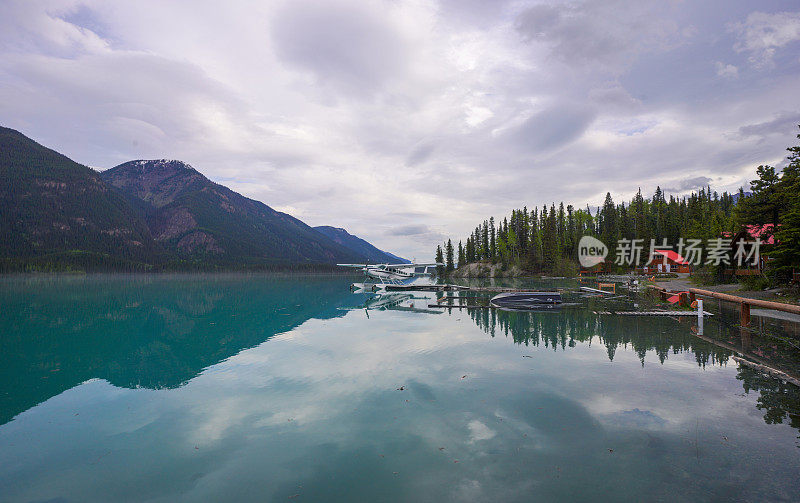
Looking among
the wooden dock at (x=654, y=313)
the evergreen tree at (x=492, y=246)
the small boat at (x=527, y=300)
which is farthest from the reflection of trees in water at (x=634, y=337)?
the evergreen tree at (x=492, y=246)

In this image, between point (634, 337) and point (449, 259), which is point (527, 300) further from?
point (449, 259)

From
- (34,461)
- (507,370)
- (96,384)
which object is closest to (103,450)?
(34,461)

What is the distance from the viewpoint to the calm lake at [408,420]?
7.29 meters

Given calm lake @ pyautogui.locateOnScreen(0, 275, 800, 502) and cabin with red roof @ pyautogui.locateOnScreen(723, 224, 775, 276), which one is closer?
calm lake @ pyautogui.locateOnScreen(0, 275, 800, 502)

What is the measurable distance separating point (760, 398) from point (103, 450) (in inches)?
825

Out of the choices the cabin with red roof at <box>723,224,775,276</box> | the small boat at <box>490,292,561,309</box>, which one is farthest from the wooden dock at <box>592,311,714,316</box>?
the cabin with red roof at <box>723,224,775,276</box>

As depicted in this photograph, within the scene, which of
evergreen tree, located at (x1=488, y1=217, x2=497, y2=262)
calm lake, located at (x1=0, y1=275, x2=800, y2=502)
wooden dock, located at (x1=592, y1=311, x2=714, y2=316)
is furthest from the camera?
evergreen tree, located at (x1=488, y1=217, x2=497, y2=262)

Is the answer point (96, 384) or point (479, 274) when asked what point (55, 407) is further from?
point (479, 274)

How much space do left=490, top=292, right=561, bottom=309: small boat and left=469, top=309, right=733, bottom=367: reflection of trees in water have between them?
4345 millimetres

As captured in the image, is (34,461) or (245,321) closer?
(34,461)

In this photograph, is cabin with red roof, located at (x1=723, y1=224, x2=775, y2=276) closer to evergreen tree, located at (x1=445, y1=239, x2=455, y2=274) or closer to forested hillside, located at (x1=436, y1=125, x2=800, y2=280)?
forested hillside, located at (x1=436, y1=125, x2=800, y2=280)

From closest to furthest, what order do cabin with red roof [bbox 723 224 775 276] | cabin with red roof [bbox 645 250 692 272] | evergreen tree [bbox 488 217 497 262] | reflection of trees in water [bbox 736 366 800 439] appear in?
reflection of trees in water [bbox 736 366 800 439] < cabin with red roof [bbox 723 224 775 276] < cabin with red roof [bbox 645 250 692 272] < evergreen tree [bbox 488 217 497 262]

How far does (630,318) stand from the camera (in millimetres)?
27797

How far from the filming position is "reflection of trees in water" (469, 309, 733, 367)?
1769 centimetres
